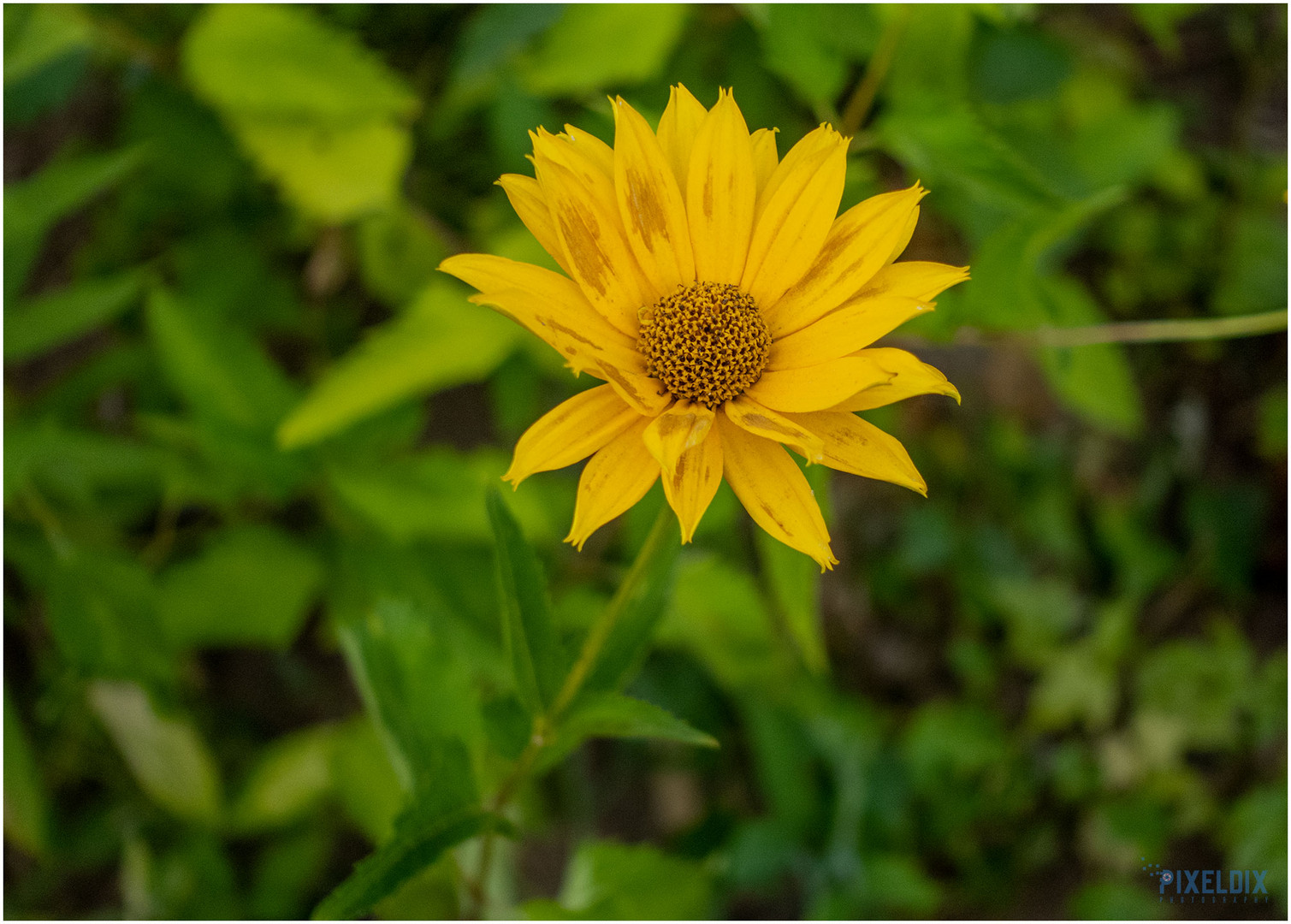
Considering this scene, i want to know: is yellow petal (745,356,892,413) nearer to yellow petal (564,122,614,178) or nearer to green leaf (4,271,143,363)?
yellow petal (564,122,614,178)

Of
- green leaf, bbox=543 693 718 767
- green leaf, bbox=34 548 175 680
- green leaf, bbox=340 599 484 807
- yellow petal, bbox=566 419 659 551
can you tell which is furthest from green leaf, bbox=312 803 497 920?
green leaf, bbox=34 548 175 680

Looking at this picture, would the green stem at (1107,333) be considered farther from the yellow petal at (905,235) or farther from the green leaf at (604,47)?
the green leaf at (604,47)

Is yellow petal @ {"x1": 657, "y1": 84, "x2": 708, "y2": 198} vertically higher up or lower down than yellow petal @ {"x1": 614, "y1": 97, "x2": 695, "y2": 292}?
higher up

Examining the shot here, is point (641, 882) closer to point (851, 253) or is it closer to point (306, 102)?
point (851, 253)

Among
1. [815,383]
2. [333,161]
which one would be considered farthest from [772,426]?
[333,161]

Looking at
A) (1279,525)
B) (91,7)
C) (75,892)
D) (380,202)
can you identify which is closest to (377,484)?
(380,202)
